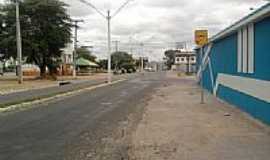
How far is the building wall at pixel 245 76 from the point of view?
1577 cm

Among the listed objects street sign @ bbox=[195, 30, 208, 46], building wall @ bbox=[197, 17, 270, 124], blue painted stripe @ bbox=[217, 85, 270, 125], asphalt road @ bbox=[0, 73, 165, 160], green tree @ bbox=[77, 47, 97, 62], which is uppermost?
green tree @ bbox=[77, 47, 97, 62]

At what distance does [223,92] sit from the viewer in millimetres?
26578

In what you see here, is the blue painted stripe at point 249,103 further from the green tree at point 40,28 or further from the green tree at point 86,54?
the green tree at point 86,54

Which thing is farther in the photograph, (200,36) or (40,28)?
(40,28)

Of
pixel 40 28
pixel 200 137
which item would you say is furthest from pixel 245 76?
pixel 40 28

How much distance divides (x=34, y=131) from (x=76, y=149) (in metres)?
3.60

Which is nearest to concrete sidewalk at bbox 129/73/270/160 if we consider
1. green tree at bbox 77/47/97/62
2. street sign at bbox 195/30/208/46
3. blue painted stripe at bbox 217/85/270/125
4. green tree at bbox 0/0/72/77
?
blue painted stripe at bbox 217/85/270/125

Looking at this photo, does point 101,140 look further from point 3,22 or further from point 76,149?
point 3,22

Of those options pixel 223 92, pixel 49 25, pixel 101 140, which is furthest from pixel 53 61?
pixel 101 140

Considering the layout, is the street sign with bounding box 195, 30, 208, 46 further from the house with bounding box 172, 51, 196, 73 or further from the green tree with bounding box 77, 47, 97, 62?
the green tree with bounding box 77, 47, 97, 62

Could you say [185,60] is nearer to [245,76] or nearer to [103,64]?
[103,64]

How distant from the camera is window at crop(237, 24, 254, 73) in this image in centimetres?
1789

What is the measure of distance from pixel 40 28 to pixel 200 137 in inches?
2389

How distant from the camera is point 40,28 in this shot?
71.7 meters
